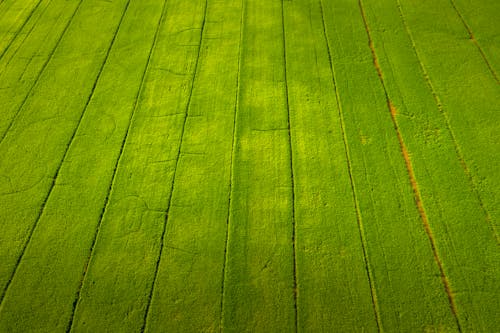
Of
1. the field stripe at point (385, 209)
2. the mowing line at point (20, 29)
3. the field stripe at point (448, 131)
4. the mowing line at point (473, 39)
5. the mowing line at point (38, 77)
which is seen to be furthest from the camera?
the mowing line at point (20, 29)

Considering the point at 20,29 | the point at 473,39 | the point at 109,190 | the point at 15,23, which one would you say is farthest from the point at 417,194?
the point at 15,23

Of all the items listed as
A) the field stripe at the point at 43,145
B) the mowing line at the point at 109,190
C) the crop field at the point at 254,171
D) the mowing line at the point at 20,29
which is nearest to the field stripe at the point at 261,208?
the crop field at the point at 254,171

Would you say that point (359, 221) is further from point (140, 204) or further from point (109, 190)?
point (109, 190)

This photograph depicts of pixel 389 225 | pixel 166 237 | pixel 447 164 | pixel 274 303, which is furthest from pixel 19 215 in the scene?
pixel 447 164

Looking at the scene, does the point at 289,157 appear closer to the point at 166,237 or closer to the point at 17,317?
the point at 166,237

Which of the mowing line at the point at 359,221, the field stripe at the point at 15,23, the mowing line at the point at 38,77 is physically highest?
the field stripe at the point at 15,23

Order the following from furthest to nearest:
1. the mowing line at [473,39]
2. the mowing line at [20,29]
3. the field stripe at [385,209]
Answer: the mowing line at [20,29] → the mowing line at [473,39] → the field stripe at [385,209]

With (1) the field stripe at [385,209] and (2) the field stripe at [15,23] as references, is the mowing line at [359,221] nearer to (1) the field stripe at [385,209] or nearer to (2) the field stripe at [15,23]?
(1) the field stripe at [385,209]

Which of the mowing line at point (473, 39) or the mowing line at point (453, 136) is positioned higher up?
the mowing line at point (473, 39)
